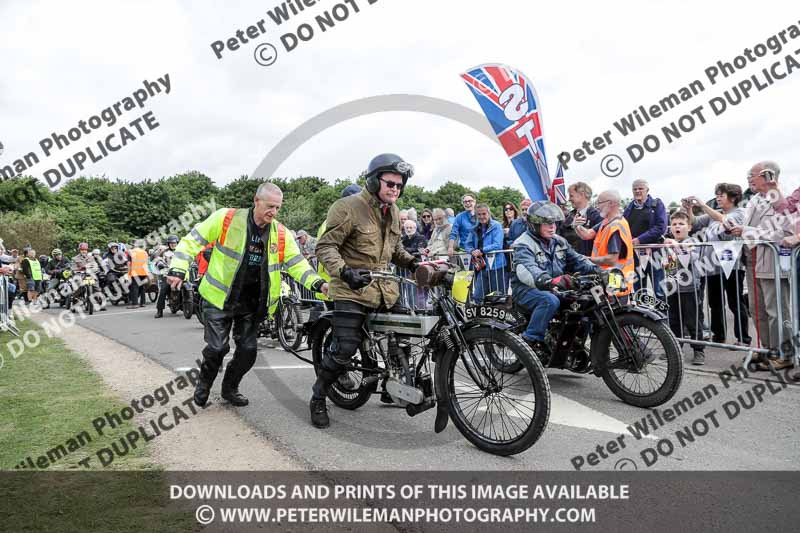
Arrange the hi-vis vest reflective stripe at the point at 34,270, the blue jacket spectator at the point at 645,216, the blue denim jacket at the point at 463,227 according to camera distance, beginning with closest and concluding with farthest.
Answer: the blue jacket spectator at the point at 645,216, the blue denim jacket at the point at 463,227, the hi-vis vest reflective stripe at the point at 34,270

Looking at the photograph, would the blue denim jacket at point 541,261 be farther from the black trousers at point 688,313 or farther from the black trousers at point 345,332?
the black trousers at point 688,313

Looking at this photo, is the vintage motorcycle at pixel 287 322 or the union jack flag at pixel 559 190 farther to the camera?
the union jack flag at pixel 559 190

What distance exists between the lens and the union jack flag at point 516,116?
1109 centimetres

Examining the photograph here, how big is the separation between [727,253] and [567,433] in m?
3.83

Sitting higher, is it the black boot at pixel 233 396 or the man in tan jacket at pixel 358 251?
the man in tan jacket at pixel 358 251

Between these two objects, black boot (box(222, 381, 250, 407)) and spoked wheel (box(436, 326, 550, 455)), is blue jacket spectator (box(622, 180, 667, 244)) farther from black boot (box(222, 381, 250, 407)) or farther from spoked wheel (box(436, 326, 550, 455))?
black boot (box(222, 381, 250, 407))

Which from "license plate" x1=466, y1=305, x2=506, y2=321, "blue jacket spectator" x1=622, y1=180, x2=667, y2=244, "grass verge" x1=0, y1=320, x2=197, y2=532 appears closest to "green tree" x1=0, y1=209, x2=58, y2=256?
"grass verge" x1=0, y1=320, x2=197, y2=532

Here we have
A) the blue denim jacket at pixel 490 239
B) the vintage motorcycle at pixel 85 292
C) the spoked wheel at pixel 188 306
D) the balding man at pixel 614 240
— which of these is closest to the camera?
the balding man at pixel 614 240

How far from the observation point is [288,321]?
822 centimetres

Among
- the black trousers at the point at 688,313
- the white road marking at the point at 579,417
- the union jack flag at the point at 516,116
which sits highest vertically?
the union jack flag at the point at 516,116

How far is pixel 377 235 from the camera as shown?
14.3 feet

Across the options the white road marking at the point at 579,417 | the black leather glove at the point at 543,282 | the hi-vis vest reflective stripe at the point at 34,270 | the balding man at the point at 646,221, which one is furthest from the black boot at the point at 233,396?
the hi-vis vest reflective stripe at the point at 34,270

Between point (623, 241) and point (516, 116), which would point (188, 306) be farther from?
point (623, 241)

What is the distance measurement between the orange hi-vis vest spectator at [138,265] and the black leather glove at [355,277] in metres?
15.8
